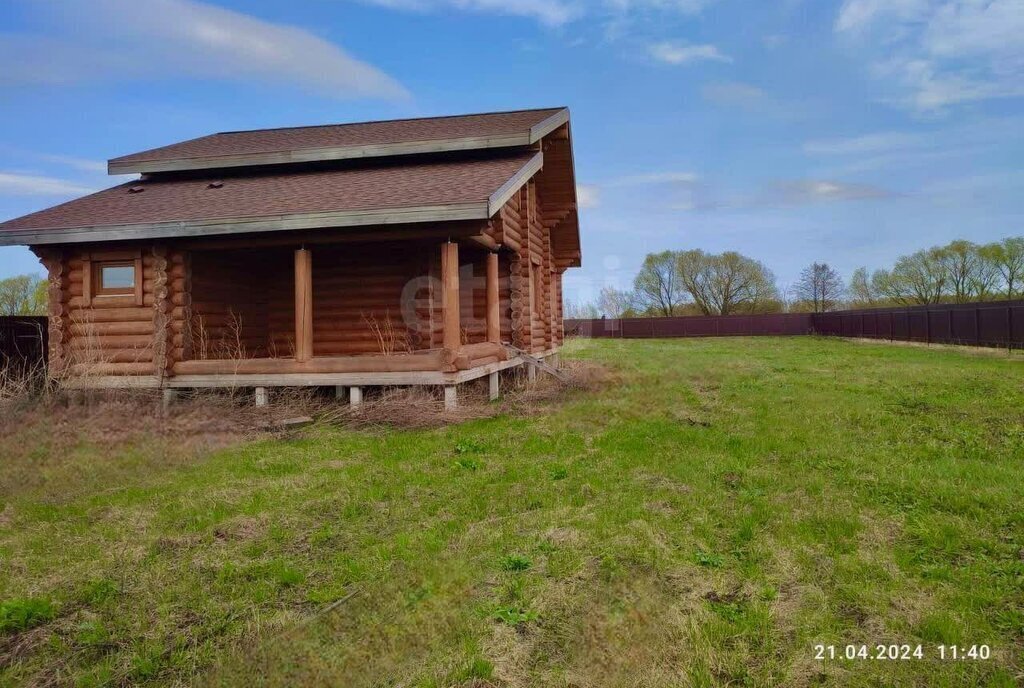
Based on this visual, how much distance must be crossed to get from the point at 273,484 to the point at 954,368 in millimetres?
17555

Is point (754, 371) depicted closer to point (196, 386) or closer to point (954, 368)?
point (954, 368)

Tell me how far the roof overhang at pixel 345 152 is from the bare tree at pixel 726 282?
159 ft

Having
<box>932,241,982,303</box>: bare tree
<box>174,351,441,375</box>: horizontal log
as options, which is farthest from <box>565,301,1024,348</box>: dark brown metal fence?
<box>174,351,441,375</box>: horizontal log

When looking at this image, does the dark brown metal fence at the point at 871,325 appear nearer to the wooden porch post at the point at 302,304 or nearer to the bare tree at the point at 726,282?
the bare tree at the point at 726,282

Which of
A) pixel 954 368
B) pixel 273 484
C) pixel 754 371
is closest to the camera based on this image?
pixel 273 484

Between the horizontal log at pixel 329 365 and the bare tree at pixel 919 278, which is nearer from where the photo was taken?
the horizontal log at pixel 329 365

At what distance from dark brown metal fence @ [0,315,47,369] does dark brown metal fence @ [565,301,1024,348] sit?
2982 cm

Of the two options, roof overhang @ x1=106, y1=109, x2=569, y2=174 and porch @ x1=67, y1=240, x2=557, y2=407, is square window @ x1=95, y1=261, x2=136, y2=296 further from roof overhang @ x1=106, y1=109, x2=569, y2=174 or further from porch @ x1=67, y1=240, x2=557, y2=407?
roof overhang @ x1=106, y1=109, x2=569, y2=174

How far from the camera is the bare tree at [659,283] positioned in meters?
64.8

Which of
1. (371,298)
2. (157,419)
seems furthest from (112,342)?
(371,298)

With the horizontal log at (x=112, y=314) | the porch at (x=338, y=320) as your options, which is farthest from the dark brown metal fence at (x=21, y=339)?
the porch at (x=338, y=320)

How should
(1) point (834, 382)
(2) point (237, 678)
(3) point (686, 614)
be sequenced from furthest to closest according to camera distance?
(1) point (834, 382), (3) point (686, 614), (2) point (237, 678)

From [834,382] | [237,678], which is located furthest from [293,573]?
[834,382]

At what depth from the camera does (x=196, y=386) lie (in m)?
11.8
